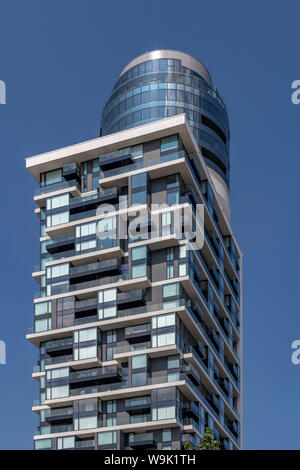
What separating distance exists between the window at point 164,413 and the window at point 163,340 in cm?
787

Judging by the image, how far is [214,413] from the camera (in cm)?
12088

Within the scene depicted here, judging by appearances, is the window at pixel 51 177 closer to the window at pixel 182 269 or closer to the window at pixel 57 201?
the window at pixel 57 201

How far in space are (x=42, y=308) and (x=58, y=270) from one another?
5613 mm

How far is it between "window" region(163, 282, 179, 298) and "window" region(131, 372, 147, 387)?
10447mm

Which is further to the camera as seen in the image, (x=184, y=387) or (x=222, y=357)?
(x=222, y=357)

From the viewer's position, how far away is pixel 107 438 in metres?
108

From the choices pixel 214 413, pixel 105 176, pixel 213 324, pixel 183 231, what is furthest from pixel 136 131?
pixel 214 413

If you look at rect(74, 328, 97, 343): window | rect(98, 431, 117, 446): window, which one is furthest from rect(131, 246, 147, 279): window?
rect(98, 431, 117, 446): window

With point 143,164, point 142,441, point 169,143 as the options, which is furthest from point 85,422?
point 169,143

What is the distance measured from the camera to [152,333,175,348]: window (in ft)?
358

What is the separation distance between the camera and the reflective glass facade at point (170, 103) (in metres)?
135

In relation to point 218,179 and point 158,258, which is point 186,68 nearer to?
point 218,179

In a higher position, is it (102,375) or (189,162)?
(189,162)

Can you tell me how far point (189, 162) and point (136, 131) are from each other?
8639 mm
